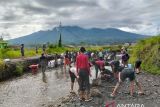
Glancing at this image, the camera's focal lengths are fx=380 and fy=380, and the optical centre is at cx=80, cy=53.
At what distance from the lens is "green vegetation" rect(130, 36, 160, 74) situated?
122 ft

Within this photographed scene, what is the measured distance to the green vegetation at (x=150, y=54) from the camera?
37.3m

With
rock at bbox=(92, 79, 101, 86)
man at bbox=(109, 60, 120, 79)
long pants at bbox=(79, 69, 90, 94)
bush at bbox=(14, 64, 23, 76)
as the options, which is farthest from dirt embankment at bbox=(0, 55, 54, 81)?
long pants at bbox=(79, 69, 90, 94)

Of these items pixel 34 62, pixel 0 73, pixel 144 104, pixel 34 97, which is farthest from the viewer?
pixel 34 62

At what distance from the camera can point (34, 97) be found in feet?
84.4

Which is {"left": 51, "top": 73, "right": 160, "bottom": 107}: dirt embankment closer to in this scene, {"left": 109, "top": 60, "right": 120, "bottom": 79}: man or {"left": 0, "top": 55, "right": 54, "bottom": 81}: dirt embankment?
{"left": 109, "top": 60, "right": 120, "bottom": 79}: man

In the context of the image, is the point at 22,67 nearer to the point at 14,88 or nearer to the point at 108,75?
the point at 14,88

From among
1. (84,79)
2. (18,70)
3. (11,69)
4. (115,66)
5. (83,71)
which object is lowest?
(18,70)

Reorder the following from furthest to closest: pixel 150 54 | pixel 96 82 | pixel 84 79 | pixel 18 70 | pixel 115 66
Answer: pixel 18 70
pixel 150 54
pixel 115 66
pixel 96 82
pixel 84 79

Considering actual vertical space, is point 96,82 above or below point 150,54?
below

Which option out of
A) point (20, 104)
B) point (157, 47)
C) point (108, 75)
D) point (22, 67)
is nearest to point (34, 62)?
point (22, 67)

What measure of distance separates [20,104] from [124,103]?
693 cm

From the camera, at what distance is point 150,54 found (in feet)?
132

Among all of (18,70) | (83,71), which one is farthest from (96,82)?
(18,70)

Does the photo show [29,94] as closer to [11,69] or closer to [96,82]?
[96,82]
